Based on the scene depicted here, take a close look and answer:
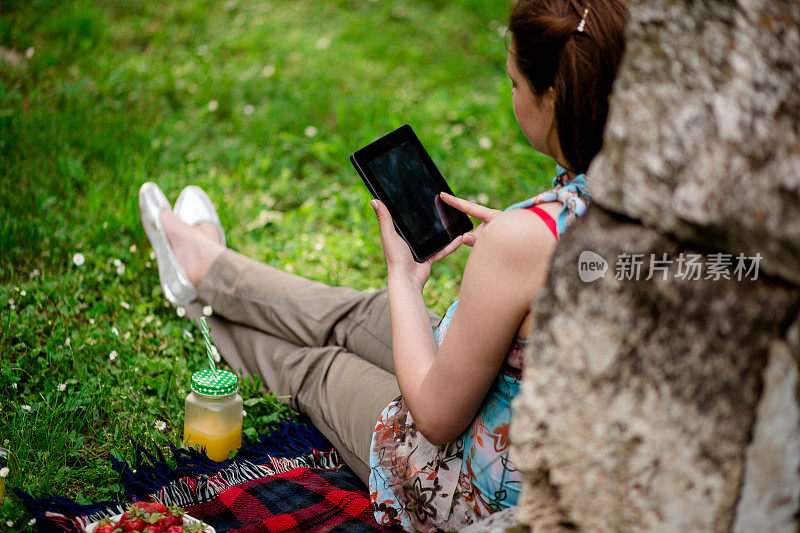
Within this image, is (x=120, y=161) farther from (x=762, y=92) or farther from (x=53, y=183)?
(x=762, y=92)

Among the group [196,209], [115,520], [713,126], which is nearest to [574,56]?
[713,126]

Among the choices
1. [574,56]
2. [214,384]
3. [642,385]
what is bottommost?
[214,384]

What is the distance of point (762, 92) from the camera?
1.10 metres

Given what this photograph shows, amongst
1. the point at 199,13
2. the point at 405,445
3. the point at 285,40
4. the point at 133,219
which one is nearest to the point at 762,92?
the point at 405,445

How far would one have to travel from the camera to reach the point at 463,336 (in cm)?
157

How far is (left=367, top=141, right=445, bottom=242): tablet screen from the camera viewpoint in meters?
2.08

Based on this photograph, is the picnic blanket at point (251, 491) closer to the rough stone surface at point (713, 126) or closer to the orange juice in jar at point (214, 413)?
the orange juice in jar at point (214, 413)

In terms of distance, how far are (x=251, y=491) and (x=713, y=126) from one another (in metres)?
1.59

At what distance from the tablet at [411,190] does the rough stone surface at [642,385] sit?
2.59ft

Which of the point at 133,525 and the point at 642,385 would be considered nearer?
the point at 642,385

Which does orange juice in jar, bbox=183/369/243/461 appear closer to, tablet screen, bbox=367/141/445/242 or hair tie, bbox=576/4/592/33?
tablet screen, bbox=367/141/445/242

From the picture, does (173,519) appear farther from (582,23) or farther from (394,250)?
(582,23)

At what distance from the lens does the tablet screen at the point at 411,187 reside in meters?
2.08

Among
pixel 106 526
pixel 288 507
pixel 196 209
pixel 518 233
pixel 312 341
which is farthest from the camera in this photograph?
pixel 196 209
